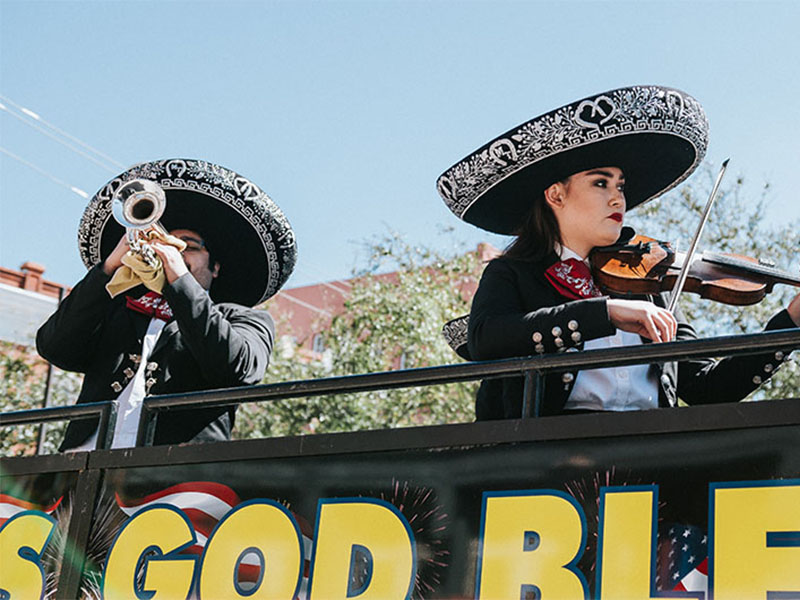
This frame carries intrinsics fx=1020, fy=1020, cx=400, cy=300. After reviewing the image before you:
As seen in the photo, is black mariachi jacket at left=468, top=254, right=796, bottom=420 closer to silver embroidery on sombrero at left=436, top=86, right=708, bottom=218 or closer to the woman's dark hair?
the woman's dark hair

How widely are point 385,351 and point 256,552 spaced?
493 inches

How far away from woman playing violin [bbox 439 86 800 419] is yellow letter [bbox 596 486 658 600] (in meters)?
0.49

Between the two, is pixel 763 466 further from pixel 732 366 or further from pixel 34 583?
pixel 34 583

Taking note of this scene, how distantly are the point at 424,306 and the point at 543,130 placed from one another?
11.9 m

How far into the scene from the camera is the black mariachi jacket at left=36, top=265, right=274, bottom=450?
343 centimetres

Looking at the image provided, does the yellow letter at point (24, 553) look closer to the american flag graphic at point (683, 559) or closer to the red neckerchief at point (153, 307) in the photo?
the red neckerchief at point (153, 307)

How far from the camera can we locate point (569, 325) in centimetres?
277

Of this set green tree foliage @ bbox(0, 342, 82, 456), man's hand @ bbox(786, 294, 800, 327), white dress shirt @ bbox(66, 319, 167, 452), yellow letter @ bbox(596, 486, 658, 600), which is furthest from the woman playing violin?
green tree foliage @ bbox(0, 342, 82, 456)

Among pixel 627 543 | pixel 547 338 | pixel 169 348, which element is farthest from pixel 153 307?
pixel 627 543

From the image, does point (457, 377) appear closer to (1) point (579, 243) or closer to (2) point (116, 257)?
(1) point (579, 243)

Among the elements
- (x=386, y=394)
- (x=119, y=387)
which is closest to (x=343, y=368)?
(x=386, y=394)

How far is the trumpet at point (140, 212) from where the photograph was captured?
348 cm

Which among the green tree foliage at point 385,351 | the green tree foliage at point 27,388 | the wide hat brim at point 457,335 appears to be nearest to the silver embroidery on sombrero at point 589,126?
the wide hat brim at point 457,335

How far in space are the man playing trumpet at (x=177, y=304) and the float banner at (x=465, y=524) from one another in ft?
1.62
